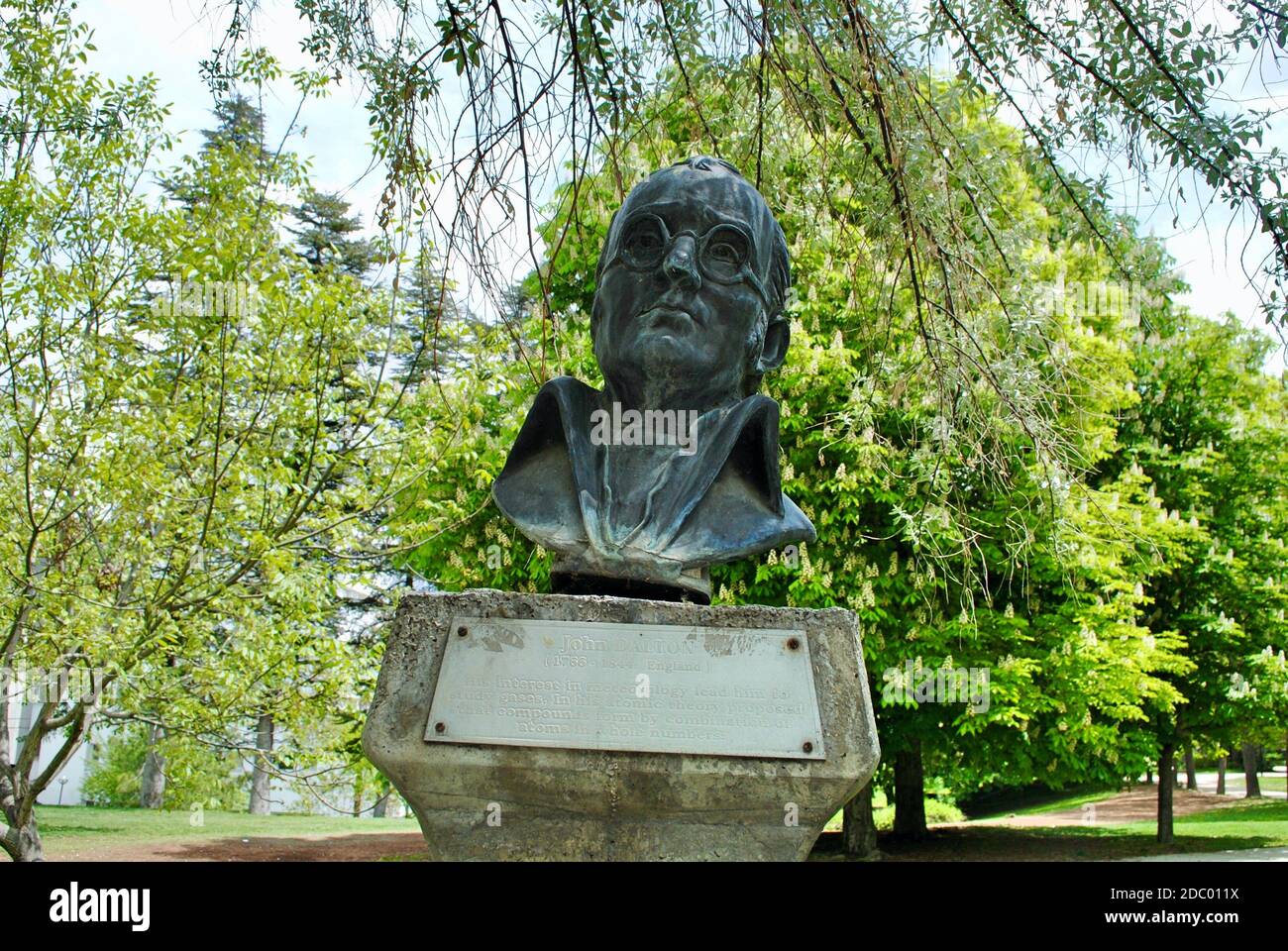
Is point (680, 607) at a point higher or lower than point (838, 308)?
lower

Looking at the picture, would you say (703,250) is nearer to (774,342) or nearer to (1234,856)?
(774,342)

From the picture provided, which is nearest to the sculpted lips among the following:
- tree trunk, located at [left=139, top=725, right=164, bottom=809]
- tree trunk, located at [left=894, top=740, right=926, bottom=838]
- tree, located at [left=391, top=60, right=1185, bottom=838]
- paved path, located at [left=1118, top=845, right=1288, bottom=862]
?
tree, located at [left=391, top=60, right=1185, bottom=838]

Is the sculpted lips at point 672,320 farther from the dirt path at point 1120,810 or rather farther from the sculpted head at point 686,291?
the dirt path at point 1120,810

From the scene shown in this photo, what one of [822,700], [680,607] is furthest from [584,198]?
[822,700]

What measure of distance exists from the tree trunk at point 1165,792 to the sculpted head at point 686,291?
14.0 metres

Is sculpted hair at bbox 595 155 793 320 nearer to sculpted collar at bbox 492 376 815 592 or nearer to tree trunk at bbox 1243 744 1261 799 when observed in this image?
sculpted collar at bbox 492 376 815 592

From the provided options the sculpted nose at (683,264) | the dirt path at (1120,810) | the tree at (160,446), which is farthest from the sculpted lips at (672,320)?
the dirt path at (1120,810)

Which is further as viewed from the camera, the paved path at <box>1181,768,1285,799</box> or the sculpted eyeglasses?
the paved path at <box>1181,768,1285,799</box>

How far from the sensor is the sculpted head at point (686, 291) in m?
4.19

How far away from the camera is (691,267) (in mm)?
4156

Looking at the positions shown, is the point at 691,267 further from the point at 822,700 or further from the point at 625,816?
the point at 625,816

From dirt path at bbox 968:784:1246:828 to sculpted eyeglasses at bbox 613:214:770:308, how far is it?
720 inches

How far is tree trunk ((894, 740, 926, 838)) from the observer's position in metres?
16.2

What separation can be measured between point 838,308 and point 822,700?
9.73m
